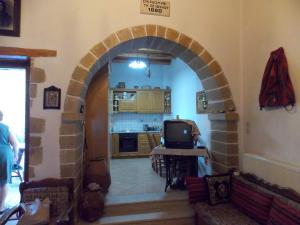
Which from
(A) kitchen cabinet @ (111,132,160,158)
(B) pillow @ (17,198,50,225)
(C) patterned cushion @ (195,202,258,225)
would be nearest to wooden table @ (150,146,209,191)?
(C) patterned cushion @ (195,202,258,225)

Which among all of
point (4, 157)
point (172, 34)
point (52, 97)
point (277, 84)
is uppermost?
point (172, 34)

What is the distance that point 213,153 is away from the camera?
3539 mm

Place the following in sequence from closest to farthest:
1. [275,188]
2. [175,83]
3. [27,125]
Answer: [275,188] → [27,125] → [175,83]

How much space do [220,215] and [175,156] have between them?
1458mm

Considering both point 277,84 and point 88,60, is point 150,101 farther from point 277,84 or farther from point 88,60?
point 277,84

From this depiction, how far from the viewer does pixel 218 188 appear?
288cm

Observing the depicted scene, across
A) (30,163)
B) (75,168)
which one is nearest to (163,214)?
(75,168)

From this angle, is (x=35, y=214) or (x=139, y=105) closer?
(x=35, y=214)

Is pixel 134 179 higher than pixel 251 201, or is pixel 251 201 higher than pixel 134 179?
pixel 251 201

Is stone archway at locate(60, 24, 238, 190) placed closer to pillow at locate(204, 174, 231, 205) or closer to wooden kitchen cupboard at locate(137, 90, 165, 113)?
pillow at locate(204, 174, 231, 205)

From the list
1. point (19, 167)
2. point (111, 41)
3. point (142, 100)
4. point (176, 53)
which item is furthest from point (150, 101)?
point (111, 41)

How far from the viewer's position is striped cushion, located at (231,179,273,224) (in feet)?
7.44

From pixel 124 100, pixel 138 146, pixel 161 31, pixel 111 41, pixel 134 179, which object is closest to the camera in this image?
pixel 111 41

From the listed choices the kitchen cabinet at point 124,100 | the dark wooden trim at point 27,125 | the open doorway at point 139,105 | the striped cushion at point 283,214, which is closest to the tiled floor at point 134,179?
the open doorway at point 139,105
